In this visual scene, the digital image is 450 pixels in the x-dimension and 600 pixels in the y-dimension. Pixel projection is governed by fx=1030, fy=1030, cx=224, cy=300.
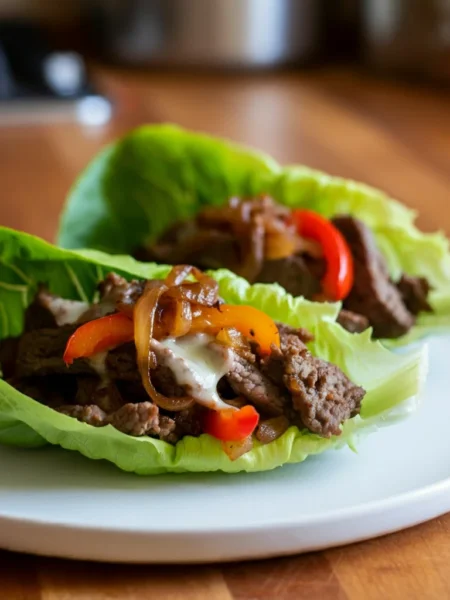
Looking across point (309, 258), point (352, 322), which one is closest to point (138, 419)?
point (352, 322)

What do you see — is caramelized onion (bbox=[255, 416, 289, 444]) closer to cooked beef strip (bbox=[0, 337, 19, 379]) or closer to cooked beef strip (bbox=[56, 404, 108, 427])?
cooked beef strip (bbox=[56, 404, 108, 427])

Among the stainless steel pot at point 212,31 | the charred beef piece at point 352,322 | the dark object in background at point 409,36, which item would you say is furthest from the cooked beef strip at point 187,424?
the stainless steel pot at point 212,31

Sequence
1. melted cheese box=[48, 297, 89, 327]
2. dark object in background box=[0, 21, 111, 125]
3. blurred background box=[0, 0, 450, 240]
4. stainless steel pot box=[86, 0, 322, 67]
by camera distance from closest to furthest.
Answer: melted cheese box=[48, 297, 89, 327], blurred background box=[0, 0, 450, 240], dark object in background box=[0, 21, 111, 125], stainless steel pot box=[86, 0, 322, 67]

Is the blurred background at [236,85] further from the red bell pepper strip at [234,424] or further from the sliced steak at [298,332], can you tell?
the red bell pepper strip at [234,424]

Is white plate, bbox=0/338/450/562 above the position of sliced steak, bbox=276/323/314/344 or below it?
below

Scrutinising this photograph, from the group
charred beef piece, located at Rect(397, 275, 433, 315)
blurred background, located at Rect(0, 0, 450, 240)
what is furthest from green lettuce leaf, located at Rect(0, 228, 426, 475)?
blurred background, located at Rect(0, 0, 450, 240)

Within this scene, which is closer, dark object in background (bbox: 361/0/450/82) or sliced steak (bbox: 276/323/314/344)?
sliced steak (bbox: 276/323/314/344)

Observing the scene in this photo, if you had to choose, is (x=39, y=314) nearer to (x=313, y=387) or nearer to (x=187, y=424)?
(x=187, y=424)
